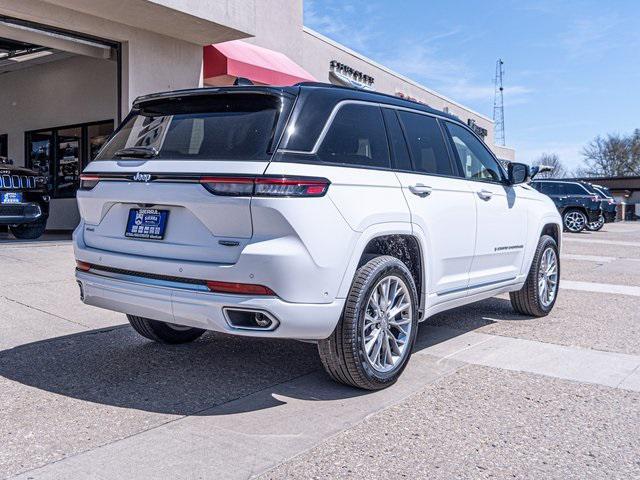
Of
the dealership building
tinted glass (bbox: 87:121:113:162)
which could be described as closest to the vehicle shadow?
the dealership building

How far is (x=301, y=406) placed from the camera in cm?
391

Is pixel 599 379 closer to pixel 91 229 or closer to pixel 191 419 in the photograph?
pixel 191 419

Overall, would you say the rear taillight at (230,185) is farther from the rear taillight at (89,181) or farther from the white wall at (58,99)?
the white wall at (58,99)

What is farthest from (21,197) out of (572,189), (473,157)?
(572,189)

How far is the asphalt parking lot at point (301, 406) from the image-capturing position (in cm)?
312

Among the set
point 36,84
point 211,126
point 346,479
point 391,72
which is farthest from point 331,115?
point 391,72

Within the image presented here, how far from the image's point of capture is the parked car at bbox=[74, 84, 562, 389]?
11.8 ft

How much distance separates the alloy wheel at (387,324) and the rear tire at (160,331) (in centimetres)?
175

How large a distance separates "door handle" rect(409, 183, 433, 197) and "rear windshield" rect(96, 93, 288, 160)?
120 cm

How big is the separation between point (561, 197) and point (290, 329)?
22.8 meters

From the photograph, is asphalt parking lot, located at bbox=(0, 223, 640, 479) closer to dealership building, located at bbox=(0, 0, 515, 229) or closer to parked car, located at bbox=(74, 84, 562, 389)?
parked car, located at bbox=(74, 84, 562, 389)

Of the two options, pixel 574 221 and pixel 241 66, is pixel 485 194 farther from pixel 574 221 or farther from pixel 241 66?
pixel 574 221

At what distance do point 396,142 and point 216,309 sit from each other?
1.91m

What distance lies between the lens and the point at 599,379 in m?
4.59
